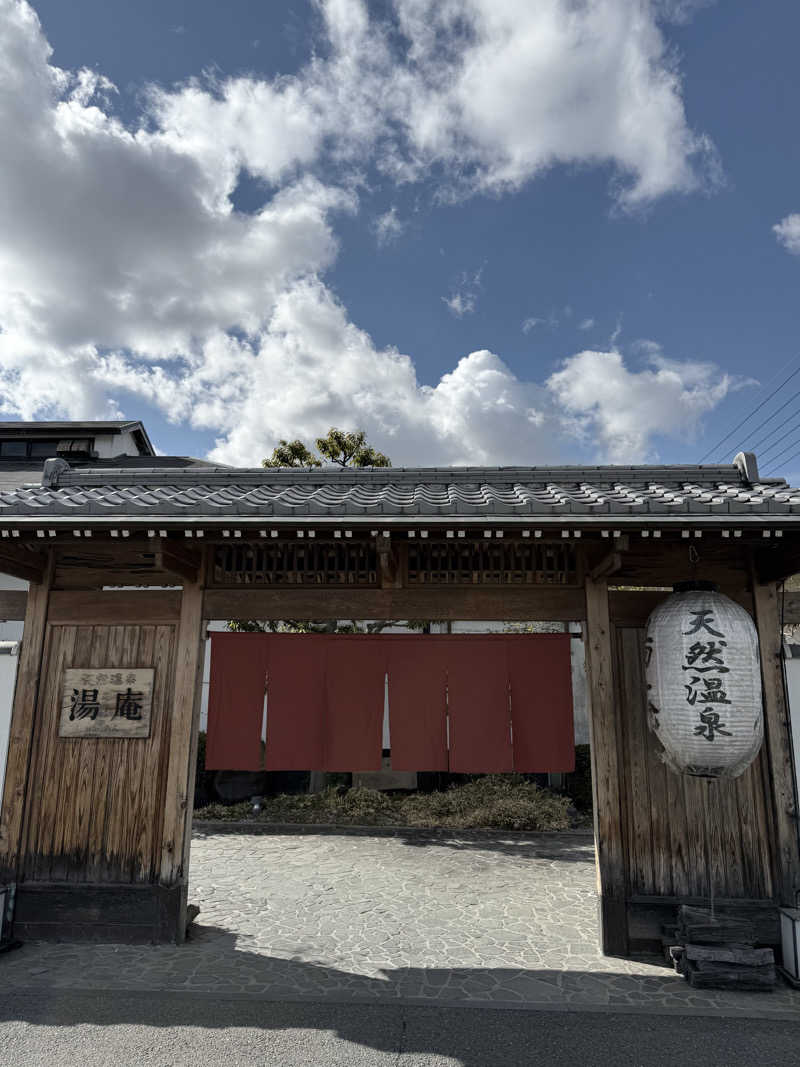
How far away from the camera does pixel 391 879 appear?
874 centimetres

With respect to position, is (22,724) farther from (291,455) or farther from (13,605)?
(291,455)

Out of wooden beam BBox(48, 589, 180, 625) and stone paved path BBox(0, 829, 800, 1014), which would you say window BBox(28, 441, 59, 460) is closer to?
stone paved path BBox(0, 829, 800, 1014)

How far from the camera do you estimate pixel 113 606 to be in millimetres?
6602

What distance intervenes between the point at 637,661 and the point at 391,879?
197 inches

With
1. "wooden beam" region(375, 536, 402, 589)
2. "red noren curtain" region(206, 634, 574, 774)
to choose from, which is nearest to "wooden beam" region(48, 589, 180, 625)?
"red noren curtain" region(206, 634, 574, 774)

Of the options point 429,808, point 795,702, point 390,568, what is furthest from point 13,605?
point 429,808

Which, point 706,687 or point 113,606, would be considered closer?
point 706,687

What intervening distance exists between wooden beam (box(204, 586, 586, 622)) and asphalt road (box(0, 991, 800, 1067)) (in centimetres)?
328

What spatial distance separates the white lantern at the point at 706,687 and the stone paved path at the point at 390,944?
196 cm

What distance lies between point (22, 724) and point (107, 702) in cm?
86

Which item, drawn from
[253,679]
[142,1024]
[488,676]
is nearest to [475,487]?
[488,676]

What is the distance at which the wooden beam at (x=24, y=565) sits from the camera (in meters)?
6.15

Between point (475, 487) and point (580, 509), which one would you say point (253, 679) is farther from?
point (580, 509)

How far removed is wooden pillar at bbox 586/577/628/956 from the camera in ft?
19.3
